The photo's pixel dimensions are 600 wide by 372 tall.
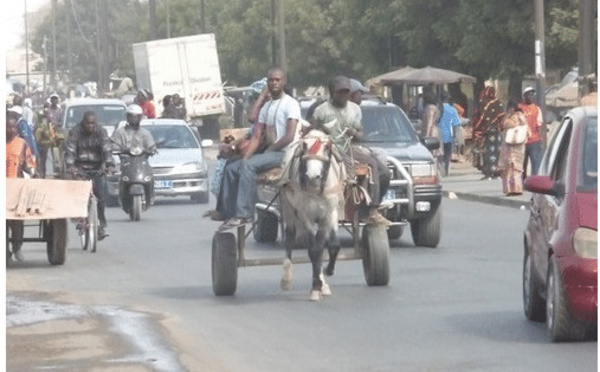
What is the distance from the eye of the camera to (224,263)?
54.3 ft

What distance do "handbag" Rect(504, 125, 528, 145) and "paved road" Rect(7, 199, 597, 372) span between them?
28.8 ft

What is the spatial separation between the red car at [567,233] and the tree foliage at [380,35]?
33.9 meters

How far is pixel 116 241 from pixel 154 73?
37.2 metres

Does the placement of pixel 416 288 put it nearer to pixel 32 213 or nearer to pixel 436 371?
pixel 32 213

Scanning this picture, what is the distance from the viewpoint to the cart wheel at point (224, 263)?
54.1ft

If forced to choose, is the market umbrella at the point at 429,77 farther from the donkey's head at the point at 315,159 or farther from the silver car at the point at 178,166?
the donkey's head at the point at 315,159

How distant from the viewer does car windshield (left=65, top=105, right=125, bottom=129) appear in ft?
144

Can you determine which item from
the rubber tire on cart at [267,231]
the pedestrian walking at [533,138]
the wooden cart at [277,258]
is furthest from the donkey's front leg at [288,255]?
the pedestrian walking at [533,138]

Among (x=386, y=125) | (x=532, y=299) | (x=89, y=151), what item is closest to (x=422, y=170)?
(x=386, y=125)

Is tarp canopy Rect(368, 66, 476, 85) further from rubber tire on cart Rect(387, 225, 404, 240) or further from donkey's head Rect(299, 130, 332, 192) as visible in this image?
donkey's head Rect(299, 130, 332, 192)

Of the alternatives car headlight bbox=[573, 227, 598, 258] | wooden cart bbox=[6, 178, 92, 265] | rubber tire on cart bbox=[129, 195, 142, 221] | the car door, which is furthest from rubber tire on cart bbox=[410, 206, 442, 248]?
car headlight bbox=[573, 227, 598, 258]

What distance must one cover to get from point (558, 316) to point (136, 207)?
1733 cm

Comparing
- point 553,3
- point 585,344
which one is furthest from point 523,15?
point 585,344

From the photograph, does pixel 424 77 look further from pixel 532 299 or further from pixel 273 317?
pixel 532 299
